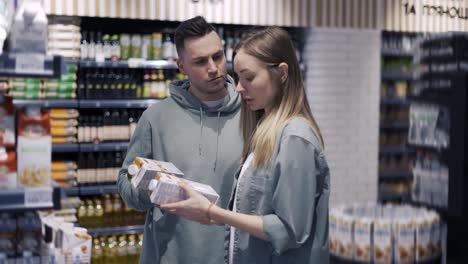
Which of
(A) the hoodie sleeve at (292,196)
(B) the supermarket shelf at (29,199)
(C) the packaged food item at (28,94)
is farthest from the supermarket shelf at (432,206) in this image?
(C) the packaged food item at (28,94)

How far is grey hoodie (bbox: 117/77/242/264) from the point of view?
104 inches

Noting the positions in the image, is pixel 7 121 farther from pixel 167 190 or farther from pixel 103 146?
pixel 103 146

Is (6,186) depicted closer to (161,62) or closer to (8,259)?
(8,259)

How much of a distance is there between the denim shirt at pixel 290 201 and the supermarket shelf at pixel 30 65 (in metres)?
0.70

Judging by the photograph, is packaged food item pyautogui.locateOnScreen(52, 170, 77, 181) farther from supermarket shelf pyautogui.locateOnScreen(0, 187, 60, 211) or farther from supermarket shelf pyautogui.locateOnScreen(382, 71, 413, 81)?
supermarket shelf pyautogui.locateOnScreen(0, 187, 60, 211)

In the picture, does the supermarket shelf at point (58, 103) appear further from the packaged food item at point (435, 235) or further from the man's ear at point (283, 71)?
the man's ear at point (283, 71)

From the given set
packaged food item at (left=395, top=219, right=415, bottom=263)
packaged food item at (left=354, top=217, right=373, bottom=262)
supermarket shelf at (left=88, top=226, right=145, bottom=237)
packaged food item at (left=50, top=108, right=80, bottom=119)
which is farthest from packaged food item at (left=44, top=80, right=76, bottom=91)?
packaged food item at (left=395, top=219, right=415, bottom=263)

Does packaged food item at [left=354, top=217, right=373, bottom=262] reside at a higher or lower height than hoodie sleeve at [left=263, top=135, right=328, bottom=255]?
lower

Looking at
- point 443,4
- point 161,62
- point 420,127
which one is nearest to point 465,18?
point 443,4

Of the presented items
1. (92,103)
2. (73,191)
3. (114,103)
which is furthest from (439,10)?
(73,191)

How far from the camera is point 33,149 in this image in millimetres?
1975

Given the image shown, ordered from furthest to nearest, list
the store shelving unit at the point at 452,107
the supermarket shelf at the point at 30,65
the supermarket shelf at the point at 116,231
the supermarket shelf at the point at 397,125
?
the supermarket shelf at the point at 397,125
the supermarket shelf at the point at 116,231
the store shelving unit at the point at 452,107
the supermarket shelf at the point at 30,65

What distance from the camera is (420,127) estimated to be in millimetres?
2939

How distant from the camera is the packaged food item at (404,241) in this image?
2.70 metres
